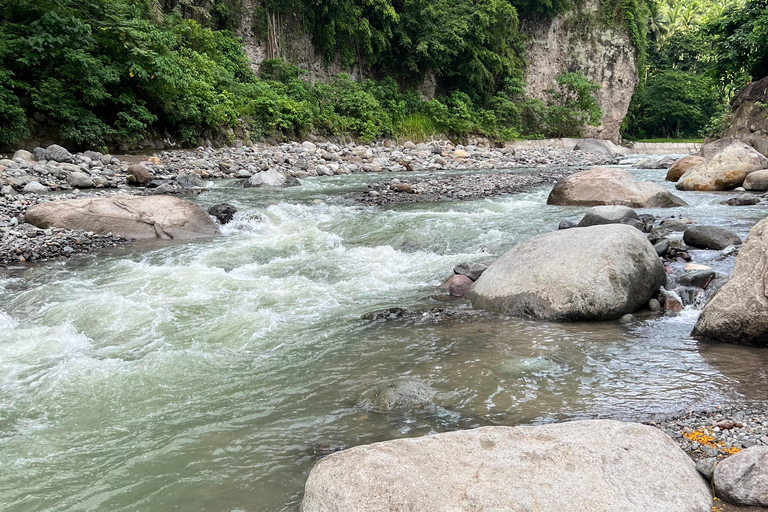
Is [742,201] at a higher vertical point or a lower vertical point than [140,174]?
higher

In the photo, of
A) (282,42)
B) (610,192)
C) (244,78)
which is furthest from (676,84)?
(610,192)

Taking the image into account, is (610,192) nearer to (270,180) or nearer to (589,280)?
(589,280)

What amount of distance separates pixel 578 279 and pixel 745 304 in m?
1.28

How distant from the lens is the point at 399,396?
129 inches

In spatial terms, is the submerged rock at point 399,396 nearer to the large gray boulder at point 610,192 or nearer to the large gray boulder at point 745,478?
the large gray boulder at point 745,478

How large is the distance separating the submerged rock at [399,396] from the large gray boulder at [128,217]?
19.3 ft

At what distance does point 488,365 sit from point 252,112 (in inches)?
719

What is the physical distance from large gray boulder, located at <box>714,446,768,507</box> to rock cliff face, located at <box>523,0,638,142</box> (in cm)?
3536

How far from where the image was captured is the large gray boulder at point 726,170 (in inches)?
453

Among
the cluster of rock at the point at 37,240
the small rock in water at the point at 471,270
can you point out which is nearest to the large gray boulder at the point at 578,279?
the small rock in water at the point at 471,270

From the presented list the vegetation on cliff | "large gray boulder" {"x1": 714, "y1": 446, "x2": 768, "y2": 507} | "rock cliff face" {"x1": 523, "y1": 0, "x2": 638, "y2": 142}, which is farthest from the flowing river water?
the vegetation on cliff

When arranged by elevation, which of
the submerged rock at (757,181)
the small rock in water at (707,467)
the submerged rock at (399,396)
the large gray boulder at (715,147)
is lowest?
the submerged rock at (399,396)

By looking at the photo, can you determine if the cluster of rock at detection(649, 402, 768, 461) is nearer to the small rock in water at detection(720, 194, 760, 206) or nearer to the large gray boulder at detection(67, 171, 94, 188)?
the small rock in water at detection(720, 194, 760, 206)

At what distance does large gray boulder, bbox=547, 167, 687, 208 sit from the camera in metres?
9.66
